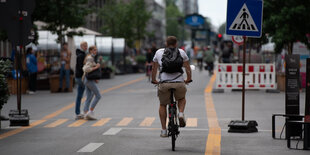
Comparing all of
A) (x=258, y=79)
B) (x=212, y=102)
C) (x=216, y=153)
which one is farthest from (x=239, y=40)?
(x=216, y=153)

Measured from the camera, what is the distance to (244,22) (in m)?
13.2

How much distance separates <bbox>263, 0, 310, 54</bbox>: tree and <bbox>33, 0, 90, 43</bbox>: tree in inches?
327

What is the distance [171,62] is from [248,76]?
51.2 ft

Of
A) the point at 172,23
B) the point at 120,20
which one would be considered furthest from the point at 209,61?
the point at 172,23

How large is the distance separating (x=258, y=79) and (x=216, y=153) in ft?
53.2

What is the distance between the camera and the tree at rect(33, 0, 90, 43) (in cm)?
3055

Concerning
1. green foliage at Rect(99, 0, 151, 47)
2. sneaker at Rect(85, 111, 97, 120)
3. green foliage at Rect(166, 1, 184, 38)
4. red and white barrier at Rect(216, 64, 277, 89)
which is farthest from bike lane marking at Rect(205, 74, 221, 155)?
green foliage at Rect(166, 1, 184, 38)

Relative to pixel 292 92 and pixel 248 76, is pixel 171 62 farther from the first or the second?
pixel 248 76

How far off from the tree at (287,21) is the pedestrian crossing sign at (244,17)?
14456 mm

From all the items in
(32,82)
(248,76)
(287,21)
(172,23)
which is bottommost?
(32,82)

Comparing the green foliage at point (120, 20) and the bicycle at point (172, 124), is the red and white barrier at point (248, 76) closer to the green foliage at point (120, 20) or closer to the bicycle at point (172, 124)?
the bicycle at point (172, 124)

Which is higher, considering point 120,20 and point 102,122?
point 120,20

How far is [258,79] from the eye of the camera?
85.0 ft

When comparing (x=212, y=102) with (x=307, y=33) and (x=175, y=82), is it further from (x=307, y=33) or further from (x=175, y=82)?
(x=175, y=82)
